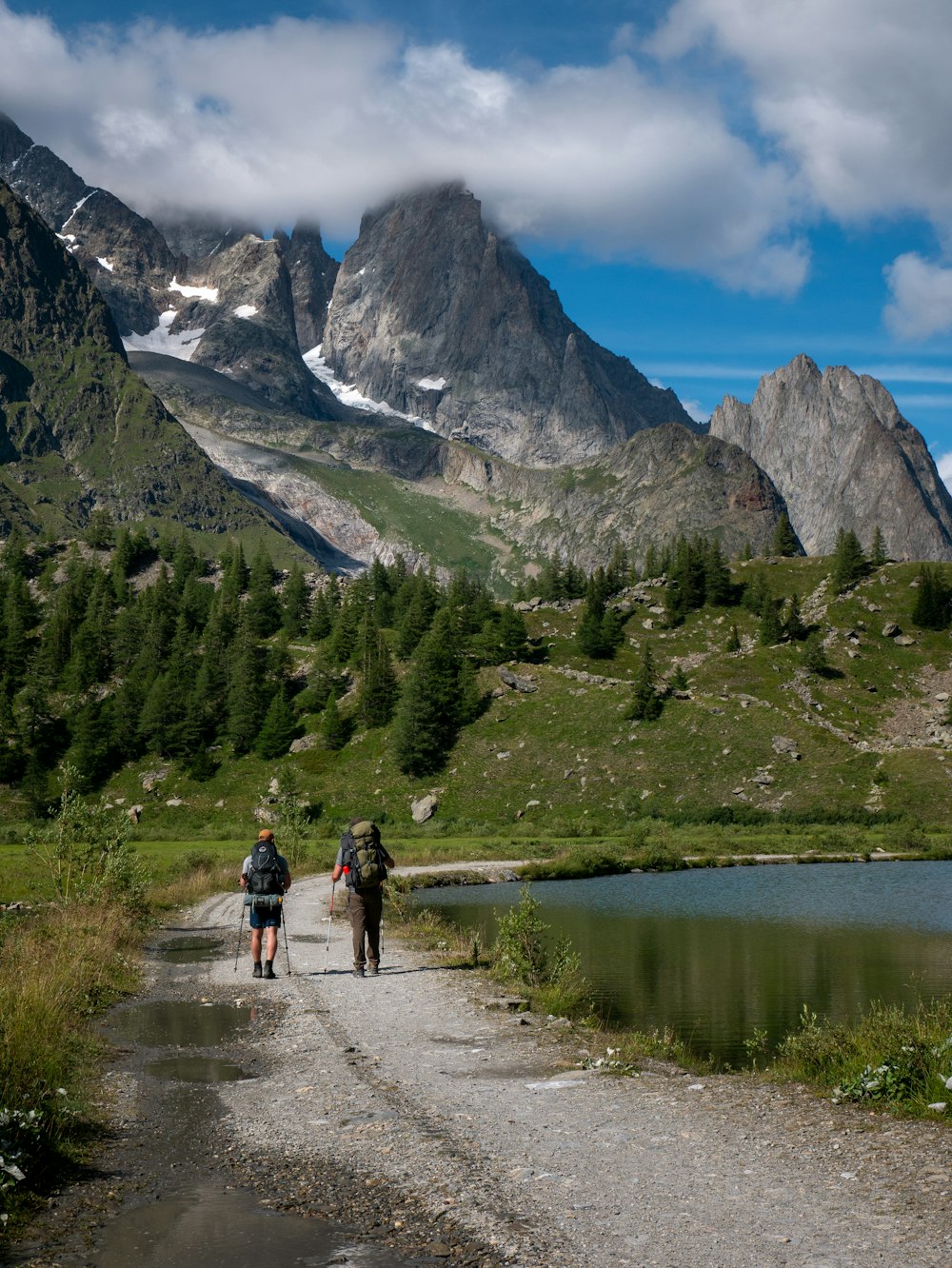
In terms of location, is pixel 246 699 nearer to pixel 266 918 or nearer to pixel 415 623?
pixel 415 623

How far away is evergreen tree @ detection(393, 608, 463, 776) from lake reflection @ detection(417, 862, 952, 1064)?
172 feet

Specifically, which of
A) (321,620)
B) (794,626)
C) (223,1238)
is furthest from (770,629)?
(223,1238)

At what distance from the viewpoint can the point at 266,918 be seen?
2420cm

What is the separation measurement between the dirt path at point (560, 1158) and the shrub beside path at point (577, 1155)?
0.09 ft

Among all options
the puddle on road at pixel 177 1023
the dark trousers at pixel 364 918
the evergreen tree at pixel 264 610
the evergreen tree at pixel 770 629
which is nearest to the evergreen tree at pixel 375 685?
the evergreen tree at pixel 264 610

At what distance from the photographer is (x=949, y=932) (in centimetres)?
3981

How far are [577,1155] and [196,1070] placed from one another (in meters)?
6.89

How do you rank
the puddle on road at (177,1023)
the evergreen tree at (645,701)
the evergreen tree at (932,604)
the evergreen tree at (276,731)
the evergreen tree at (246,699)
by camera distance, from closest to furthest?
1. the puddle on road at (177,1023)
2. the evergreen tree at (645,701)
3. the evergreen tree at (276,731)
4. the evergreen tree at (246,699)
5. the evergreen tree at (932,604)

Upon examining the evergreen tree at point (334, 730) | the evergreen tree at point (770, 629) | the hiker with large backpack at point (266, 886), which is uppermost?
the evergreen tree at point (770, 629)

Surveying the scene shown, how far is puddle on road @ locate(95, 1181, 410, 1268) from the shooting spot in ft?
27.7

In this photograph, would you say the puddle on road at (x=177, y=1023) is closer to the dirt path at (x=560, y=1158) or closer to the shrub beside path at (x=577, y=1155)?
the dirt path at (x=560, y=1158)

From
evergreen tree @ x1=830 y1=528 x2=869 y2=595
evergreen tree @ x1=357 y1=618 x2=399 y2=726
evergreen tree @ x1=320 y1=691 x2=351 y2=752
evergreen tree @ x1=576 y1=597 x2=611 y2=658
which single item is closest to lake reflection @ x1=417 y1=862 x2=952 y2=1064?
evergreen tree @ x1=320 y1=691 x2=351 y2=752

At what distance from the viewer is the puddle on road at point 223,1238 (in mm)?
8445

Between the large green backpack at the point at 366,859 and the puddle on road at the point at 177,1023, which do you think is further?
the large green backpack at the point at 366,859
